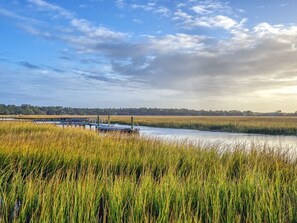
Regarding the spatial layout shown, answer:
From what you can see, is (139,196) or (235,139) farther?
(235,139)

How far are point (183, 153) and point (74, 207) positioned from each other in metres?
6.43

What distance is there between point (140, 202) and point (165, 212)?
1.91ft

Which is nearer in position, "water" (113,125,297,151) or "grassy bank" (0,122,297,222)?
"grassy bank" (0,122,297,222)

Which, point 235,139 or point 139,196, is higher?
point 139,196

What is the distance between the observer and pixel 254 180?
20.3ft

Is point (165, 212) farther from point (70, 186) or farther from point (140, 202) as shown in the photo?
point (70, 186)

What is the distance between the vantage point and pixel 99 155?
30.7ft

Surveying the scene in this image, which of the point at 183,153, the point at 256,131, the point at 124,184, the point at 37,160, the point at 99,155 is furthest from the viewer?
the point at 256,131

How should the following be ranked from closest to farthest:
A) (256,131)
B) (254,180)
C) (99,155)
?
(254,180)
(99,155)
(256,131)

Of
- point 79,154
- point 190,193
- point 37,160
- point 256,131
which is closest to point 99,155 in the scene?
point 79,154

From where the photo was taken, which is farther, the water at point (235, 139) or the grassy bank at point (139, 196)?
the water at point (235, 139)

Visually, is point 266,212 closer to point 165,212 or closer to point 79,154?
point 165,212

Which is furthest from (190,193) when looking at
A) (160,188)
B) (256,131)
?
(256,131)

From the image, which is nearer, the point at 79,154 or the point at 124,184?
the point at 124,184
